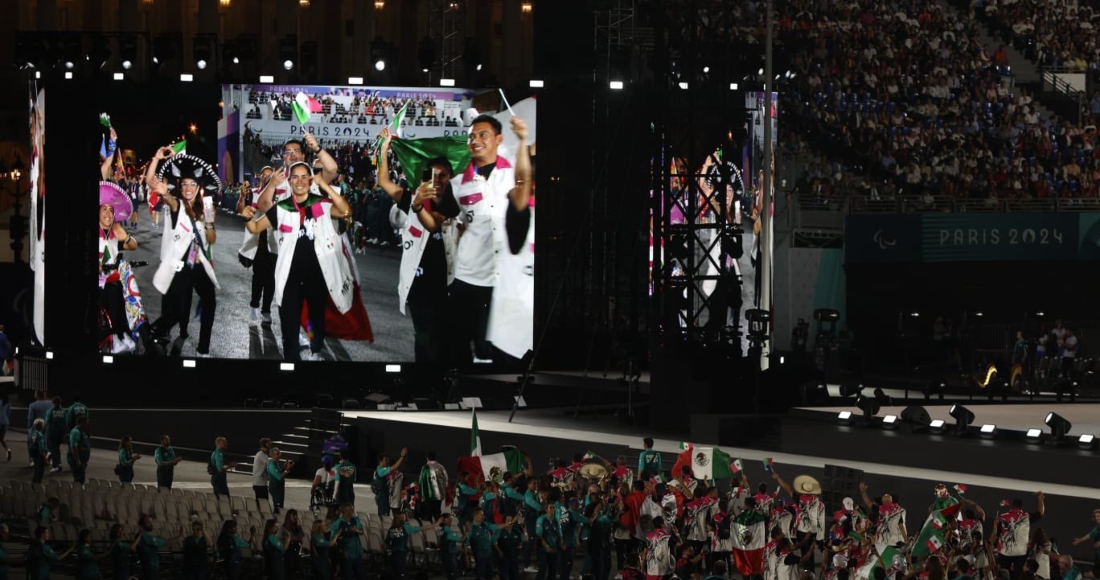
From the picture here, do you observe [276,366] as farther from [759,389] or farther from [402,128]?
[759,389]

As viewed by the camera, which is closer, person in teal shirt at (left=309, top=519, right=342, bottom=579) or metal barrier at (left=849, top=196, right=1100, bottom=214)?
person in teal shirt at (left=309, top=519, right=342, bottom=579)

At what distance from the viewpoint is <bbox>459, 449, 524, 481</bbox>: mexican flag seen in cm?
2570

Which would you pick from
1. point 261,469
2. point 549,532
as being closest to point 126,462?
point 261,469

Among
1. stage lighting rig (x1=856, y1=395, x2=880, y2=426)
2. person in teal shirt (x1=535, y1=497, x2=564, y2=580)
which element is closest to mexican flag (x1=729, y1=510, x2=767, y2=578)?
person in teal shirt (x1=535, y1=497, x2=564, y2=580)

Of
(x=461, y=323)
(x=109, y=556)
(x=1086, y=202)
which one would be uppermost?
(x=1086, y=202)

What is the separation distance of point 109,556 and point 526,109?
649 inches

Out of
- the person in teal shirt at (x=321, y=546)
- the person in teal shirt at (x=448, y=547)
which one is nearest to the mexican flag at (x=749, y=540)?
the person in teal shirt at (x=448, y=547)

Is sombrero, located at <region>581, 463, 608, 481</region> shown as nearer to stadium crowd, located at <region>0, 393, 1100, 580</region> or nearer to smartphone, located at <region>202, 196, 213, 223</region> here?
stadium crowd, located at <region>0, 393, 1100, 580</region>

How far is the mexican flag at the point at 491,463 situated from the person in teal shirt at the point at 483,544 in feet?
10.5

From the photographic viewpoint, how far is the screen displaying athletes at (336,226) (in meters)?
37.2

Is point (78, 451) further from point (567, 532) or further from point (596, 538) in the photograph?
point (596, 538)

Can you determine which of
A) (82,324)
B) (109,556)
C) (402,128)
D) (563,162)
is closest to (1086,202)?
(563,162)

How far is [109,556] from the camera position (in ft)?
75.9

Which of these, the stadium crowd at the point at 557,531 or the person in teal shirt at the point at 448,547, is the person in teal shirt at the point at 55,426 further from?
the person in teal shirt at the point at 448,547
